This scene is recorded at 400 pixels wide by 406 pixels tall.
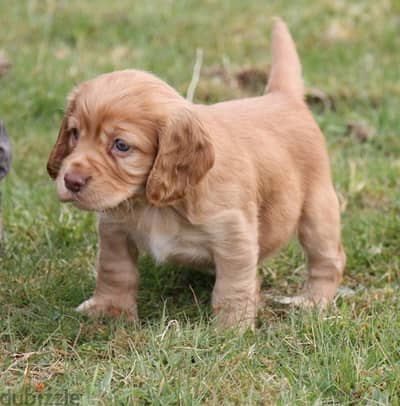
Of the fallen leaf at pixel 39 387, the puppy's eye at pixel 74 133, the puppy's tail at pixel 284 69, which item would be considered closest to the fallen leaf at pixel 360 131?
the puppy's tail at pixel 284 69

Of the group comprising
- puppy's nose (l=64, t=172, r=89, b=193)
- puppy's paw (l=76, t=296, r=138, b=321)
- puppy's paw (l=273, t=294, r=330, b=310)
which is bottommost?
puppy's paw (l=273, t=294, r=330, b=310)

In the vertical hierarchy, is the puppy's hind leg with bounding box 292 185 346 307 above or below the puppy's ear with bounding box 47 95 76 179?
below

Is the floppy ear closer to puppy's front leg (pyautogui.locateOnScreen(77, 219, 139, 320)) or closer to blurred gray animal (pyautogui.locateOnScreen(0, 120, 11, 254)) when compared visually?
puppy's front leg (pyautogui.locateOnScreen(77, 219, 139, 320))

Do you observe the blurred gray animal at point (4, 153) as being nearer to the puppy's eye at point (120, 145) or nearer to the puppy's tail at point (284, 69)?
the puppy's eye at point (120, 145)

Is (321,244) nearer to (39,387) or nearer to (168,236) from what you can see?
(168,236)

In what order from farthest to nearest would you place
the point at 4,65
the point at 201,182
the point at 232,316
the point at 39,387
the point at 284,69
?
the point at 4,65 < the point at 284,69 < the point at 232,316 < the point at 201,182 < the point at 39,387

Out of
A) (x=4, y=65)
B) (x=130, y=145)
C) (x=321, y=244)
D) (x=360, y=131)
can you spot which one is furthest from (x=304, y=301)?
(x=4, y=65)

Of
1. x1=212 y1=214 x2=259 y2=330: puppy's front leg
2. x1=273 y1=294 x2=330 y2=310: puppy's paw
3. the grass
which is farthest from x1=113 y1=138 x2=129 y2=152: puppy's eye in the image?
x1=273 y1=294 x2=330 y2=310: puppy's paw

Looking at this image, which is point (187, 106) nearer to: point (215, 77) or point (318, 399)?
point (318, 399)
